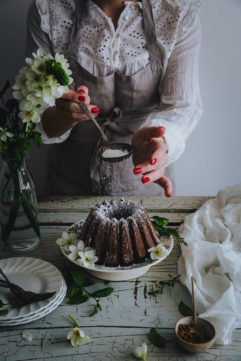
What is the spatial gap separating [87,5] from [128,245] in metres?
1.03

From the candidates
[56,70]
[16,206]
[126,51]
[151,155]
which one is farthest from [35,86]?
[126,51]

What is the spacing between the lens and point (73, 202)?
135 centimetres

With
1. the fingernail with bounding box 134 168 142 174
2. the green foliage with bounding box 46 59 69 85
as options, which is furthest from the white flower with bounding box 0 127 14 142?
the fingernail with bounding box 134 168 142 174

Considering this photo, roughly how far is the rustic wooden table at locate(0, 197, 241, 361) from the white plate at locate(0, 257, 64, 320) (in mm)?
35

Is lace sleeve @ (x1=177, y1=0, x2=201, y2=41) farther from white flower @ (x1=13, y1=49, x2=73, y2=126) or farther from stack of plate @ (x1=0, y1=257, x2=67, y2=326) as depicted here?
stack of plate @ (x1=0, y1=257, x2=67, y2=326)

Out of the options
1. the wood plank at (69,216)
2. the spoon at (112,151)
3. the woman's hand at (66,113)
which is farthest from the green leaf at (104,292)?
the woman's hand at (66,113)

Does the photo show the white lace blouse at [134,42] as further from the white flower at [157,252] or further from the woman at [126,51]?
the white flower at [157,252]

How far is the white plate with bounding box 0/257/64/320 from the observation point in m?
0.80

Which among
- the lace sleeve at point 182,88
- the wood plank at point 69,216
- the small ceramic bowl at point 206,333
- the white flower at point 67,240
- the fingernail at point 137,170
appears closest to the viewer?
the small ceramic bowl at point 206,333

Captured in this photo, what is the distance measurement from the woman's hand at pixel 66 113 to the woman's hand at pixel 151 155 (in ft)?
0.61

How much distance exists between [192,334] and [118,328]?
0.52ft

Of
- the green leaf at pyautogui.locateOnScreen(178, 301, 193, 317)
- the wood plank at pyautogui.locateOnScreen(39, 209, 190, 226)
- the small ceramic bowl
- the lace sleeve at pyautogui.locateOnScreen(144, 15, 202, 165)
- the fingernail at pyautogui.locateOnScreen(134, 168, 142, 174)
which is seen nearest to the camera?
the small ceramic bowl

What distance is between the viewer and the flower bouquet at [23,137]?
33.2 inches

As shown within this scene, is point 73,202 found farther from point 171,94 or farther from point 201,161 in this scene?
point 201,161
